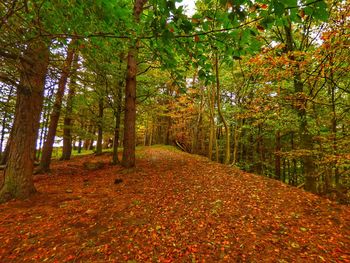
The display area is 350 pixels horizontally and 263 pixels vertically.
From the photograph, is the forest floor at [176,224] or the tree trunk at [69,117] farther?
the tree trunk at [69,117]

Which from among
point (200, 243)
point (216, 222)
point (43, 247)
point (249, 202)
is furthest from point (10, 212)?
point (249, 202)

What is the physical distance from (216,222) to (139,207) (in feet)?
7.03

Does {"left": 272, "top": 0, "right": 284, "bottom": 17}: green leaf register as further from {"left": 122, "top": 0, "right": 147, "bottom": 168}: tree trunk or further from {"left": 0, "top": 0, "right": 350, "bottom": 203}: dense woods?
{"left": 122, "top": 0, "right": 147, "bottom": 168}: tree trunk

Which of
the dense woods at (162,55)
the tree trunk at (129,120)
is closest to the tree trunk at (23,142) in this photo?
the dense woods at (162,55)

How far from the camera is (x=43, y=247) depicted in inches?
148

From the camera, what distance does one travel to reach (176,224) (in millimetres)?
4633

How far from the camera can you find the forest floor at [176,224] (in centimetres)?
362

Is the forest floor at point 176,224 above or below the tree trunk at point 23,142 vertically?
below

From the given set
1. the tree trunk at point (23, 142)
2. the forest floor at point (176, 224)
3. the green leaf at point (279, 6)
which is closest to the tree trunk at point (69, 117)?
the tree trunk at point (23, 142)

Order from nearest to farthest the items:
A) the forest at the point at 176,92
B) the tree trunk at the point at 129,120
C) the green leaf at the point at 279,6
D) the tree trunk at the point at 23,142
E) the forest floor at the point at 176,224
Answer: the green leaf at the point at 279,6
the forest at the point at 176,92
the forest floor at the point at 176,224
the tree trunk at the point at 23,142
the tree trunk at the point at 129,120

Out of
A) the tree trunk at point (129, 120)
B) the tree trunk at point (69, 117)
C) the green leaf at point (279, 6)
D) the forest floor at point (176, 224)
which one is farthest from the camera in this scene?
the tree trunk at point (129, 120)

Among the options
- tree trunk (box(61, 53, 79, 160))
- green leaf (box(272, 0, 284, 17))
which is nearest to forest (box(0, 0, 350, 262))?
green leaf (box(272, 0, 284, 17))

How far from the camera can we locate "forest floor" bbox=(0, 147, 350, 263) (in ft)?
11.9

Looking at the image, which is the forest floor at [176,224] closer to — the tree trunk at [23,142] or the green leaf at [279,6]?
the tree trunk at [23,142]
